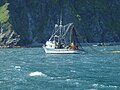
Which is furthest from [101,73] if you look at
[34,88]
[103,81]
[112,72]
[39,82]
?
[34,88]

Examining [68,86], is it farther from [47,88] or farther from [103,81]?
[103,81]

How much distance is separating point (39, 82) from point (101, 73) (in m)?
22.8

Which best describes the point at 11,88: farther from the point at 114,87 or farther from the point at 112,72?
the point at 112,72

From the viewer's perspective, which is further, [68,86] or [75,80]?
[75,80]

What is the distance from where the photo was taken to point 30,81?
8756 centimetres

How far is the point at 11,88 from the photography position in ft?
259

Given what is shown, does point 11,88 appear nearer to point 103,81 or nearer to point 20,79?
point 20,79

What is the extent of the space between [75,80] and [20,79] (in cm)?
1220

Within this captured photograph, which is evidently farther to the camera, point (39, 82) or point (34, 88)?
point (39, 82)

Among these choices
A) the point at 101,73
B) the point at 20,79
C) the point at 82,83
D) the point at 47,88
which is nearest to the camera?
the point at 47,88

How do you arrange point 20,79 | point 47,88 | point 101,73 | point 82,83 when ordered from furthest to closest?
1. point 101,73
2. point 20,79
3. point 82,83
4. point 47,88

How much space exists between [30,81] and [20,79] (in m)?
4.55

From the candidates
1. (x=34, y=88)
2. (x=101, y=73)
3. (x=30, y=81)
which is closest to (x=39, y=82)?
(x=30, y=81)

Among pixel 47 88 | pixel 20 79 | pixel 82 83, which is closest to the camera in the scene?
pixel 47 88
